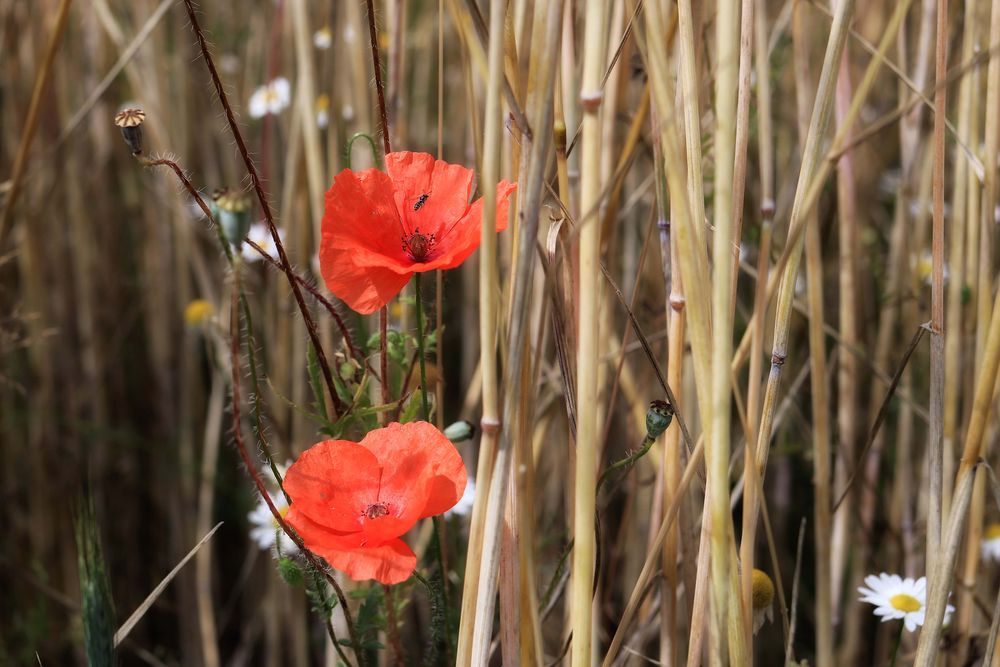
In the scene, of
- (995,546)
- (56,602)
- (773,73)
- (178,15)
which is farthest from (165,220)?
(995,546)

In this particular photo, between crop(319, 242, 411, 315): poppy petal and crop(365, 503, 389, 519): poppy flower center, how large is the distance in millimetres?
121

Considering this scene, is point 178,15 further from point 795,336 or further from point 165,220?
point 795,336

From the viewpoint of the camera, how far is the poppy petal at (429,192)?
0.62 m

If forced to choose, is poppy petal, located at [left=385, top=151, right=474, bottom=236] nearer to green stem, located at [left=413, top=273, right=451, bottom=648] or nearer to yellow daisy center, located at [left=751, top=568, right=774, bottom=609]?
green stem, located at [left=413, top=273, right=451, bottom=648]

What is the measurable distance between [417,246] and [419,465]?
0.46 feet

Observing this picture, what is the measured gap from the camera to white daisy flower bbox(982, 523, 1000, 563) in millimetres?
1094

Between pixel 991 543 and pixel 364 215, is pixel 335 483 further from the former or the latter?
pixel 991 543

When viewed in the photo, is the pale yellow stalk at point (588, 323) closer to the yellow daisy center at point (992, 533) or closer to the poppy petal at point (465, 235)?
the poppy petal at point (465, 235)

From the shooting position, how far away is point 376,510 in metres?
0.59

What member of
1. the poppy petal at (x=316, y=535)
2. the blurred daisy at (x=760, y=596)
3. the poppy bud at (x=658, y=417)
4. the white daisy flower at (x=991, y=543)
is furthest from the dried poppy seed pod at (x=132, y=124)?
the white daisy flower at (x=991, y=543)

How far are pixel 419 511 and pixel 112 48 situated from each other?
1.18 metres

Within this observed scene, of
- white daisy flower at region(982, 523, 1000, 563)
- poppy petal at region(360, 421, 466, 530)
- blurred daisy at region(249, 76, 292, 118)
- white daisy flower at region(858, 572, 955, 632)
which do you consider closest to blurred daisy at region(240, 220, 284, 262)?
blurred daisy at region(249, 76, 292, 118)

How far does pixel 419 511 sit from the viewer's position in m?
0.51

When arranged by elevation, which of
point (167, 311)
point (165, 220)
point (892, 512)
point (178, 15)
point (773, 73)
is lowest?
point (892, 512)
